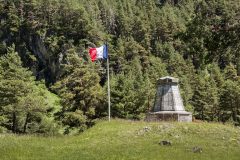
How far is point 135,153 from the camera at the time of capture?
23.6 metres

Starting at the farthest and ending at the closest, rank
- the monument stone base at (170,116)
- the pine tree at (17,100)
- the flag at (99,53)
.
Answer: the pine tree at (17,100)
the monument stone base at (170,116)
the flag at (99,53)

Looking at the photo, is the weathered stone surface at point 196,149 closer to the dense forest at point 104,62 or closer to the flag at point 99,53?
the dense forest at point 104,62

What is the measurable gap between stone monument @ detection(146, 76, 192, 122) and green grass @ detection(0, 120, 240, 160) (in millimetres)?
7729

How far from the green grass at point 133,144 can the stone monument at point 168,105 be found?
7729 mm

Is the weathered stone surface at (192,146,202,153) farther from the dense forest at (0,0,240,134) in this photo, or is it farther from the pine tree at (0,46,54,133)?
the pine tree at (0,46,54,133)

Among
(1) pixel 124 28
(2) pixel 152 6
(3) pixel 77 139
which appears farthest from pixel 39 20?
(3) pixel 77 139

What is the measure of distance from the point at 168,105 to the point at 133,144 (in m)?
15.6

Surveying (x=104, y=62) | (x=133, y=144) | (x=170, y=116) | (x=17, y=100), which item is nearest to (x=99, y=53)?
(x=170, y=116)

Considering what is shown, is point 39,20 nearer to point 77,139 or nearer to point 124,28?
point 124,28

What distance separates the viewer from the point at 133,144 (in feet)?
88.9

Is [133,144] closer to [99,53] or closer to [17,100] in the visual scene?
[99,53]

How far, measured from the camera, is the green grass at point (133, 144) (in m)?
23.1

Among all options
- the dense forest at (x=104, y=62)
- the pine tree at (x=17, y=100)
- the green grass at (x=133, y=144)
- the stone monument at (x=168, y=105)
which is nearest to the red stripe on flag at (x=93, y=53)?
the green grass at (x=133, y=144)

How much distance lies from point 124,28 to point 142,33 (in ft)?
23.3
